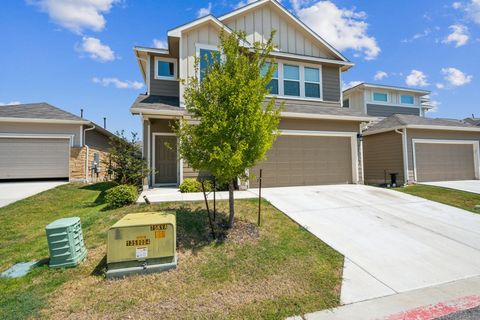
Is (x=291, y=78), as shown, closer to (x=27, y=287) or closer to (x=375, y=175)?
(x=375, y=175)

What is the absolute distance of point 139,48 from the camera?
11.9 m

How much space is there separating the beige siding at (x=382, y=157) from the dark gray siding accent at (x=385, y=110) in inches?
181

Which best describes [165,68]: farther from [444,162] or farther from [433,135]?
[444,162]

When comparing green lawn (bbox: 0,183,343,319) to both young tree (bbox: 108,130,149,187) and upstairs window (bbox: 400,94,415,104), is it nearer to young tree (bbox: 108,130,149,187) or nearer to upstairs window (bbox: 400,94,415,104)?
young tree (bbox: 108,130,149,187)

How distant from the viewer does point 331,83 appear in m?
13.8

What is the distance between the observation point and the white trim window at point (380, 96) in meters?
19.5

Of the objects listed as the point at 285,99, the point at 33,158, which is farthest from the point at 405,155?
the point at 33,158

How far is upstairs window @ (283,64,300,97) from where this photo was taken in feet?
42.2

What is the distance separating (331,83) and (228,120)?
10942mm

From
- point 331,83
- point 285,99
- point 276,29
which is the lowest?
point 285,99

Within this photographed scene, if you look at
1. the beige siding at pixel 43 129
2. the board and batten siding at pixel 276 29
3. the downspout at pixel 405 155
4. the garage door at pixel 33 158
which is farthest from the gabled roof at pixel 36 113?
the downspout at pixel 405 155

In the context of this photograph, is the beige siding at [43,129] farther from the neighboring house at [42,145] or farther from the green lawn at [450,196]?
the green lawn at [450,196]

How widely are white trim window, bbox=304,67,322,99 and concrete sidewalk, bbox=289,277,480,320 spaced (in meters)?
10.8

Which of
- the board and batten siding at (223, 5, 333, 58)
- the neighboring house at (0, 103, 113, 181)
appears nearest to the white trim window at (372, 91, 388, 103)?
the board and batten siding at (223, 5, 333, 58)
